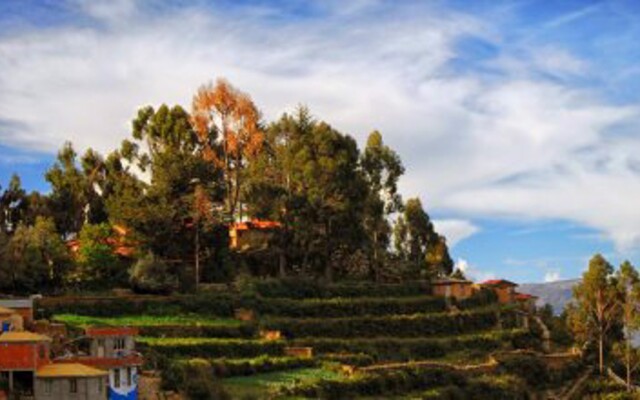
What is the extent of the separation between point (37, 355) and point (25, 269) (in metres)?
14.5

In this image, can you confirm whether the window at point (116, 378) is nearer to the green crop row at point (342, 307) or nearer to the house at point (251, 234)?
the green crop row at point (342, 307)

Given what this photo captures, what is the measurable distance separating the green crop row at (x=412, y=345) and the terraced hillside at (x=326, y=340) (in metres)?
0.06

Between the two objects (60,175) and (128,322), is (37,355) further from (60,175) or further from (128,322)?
(60,175)

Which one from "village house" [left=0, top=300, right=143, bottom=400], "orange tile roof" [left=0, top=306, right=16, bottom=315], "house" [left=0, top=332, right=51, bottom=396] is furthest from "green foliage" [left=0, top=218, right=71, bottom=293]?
"house" [left=0, top=332, right=51, bottom=396]

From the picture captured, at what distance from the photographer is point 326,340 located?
4522 cm

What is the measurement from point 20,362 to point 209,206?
20.2 metres

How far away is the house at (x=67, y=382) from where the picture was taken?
97.4 feet

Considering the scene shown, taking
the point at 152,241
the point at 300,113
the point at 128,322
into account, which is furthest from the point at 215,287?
the point at 300,113

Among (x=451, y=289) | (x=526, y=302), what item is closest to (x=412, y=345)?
(x=451, y=289)

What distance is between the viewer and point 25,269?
4391cm

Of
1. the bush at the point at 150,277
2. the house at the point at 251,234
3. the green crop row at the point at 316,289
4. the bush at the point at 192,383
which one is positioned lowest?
the bush at the point at 192,383

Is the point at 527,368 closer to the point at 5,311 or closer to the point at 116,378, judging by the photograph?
the point at 116,378

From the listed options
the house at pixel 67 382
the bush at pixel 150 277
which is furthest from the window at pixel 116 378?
the bush at pixel 150 277

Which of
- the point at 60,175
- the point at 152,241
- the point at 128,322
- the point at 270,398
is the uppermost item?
the point at 60,175
